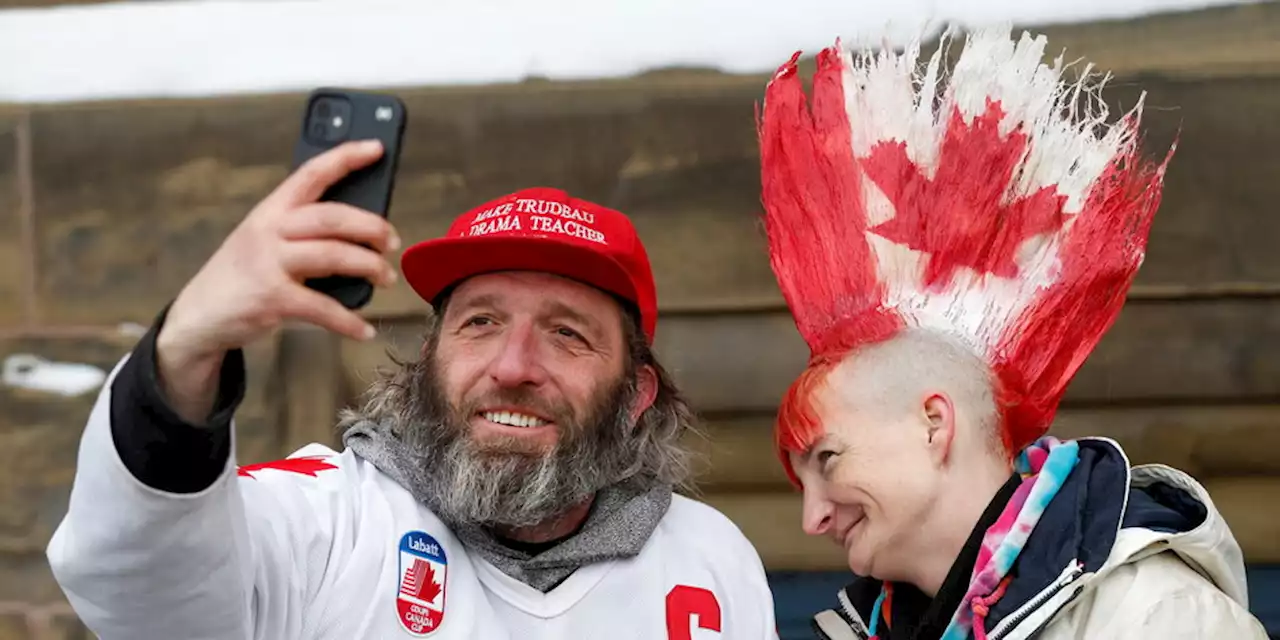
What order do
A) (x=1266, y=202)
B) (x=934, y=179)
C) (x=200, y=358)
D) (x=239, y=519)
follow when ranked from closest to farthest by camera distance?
(x=200, y=358), (x=239, y=519), (x=934, y=179), (x=1266, y=202)

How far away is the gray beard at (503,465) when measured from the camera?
2.10 m

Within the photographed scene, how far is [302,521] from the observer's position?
1.91 meters

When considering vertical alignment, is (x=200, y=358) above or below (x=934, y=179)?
below

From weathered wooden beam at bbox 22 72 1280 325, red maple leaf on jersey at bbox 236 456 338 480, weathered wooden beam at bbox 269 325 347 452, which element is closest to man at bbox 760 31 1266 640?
red maple leaf on jersey at bbox 236 456 338 480

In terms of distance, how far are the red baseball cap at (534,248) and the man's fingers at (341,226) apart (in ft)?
3.22

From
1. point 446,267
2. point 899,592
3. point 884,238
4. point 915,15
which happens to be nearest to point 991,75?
point 884,238

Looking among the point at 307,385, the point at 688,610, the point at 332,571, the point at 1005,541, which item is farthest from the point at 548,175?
the point at 1005,541

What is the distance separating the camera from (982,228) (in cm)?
180

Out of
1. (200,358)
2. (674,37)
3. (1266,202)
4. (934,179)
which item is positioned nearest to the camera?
(200,358)

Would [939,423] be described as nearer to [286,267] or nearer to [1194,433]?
[286,267]

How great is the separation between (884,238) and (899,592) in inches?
22.3

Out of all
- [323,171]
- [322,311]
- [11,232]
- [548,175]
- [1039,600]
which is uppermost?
[323,171]

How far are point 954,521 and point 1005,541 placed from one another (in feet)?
0.28

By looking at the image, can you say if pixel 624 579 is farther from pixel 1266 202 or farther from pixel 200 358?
pixel 1266 202
